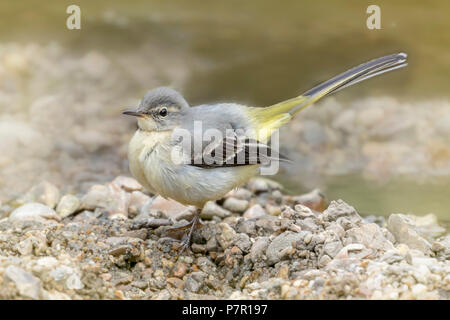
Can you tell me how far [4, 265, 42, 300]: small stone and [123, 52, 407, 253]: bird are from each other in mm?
1308

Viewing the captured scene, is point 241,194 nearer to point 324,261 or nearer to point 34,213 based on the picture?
point 34,213

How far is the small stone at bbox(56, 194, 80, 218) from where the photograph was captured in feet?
18.2

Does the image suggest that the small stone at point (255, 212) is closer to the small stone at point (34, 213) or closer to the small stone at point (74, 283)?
the small stone at point (34, 213)

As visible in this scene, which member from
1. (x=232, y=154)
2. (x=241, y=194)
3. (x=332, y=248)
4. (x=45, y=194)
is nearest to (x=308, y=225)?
(x=332, y=248)

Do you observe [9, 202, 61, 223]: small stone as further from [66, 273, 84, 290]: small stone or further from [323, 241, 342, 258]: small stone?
[323, 241, 342, 258]: small stone

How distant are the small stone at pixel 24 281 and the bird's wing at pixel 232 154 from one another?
5.13 ft

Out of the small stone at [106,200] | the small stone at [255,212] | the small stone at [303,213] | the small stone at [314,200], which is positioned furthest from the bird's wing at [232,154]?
the small stone at [106,200]

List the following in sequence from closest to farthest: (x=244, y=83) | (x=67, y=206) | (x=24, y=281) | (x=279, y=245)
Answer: (x=24, y=281) < (x=279, y=245) < (x=67, y=206) < (x=244, y=83)

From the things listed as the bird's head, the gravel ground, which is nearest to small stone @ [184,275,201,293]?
the gravel ground

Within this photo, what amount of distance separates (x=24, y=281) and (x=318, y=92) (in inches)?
116

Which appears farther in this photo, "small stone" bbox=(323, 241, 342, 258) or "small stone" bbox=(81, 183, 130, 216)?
"small stone" bbox=(81, 183, 130, 216)

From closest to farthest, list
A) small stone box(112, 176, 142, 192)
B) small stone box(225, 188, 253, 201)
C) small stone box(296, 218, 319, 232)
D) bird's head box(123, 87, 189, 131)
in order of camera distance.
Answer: small stone box(296, 218, 319, 232) < bird's head box(123, 87, 189, 131) < small stone box(112, 176, 142, 192) < small stone box(225, 188, 253, 201)

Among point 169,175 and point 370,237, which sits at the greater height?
point 169,175

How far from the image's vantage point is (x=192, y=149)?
15.3ft
